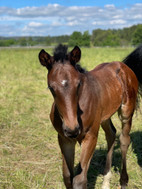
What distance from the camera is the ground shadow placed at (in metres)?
4.23

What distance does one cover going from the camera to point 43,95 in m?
8.44

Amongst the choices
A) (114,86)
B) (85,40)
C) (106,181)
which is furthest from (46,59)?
(85,40)

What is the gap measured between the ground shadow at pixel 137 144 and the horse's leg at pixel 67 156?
166 centimetres

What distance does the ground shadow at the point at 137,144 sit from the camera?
4.23 meters

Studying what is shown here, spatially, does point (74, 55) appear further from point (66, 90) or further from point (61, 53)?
point (66, 90)

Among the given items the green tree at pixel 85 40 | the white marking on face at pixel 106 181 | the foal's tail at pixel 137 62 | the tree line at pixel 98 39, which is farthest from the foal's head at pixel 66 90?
the green tree at pixel 85 40

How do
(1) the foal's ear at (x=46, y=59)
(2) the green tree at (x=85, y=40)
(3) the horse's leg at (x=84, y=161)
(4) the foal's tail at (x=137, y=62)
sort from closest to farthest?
(1) the foal's ear at (x=46, y=59), (3) the horse's leg at (x=84, y=161), (4) the foal's tail at (x=137, y=62), (2) the green tree at (x=85, y=40)

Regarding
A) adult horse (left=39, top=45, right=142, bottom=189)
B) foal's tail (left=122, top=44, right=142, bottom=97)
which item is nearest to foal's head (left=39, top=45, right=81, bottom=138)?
adult horse (left=39, top=45, right=142, bottom=189)

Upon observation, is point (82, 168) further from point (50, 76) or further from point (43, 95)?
point (43, 95)

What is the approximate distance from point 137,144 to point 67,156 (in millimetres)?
2428

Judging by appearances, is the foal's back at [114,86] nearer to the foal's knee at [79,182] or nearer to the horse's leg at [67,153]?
the horse's leg at [67,153]

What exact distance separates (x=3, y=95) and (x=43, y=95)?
144cm

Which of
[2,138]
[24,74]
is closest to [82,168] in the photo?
[2,138]

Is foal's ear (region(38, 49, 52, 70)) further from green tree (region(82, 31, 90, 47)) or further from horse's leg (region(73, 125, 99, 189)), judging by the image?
green tree (region(82, 31, 90, 47))
